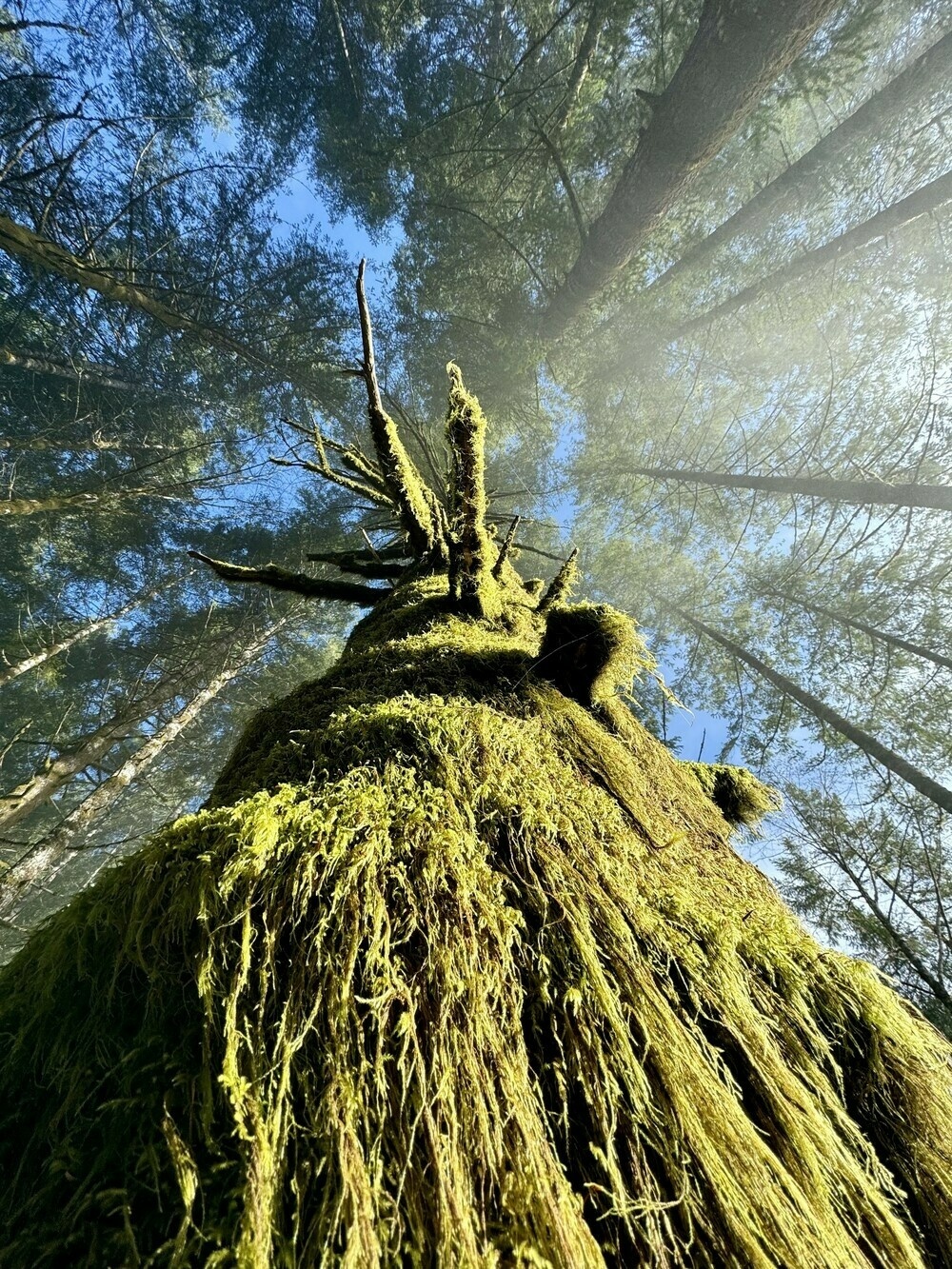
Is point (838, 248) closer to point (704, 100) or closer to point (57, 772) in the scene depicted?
point (704, 100)

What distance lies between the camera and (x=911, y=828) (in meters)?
7.52

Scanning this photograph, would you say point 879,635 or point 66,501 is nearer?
point 66,501

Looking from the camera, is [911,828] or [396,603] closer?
[396,603]

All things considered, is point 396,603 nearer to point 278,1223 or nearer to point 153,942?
point 153,942

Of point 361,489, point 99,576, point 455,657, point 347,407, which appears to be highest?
point 347,407

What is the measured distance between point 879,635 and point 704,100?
321 inches

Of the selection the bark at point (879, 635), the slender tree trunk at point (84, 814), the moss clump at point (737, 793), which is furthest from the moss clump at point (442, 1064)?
the bark at point (879, 635)

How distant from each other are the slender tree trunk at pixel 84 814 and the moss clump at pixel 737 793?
6580 mm

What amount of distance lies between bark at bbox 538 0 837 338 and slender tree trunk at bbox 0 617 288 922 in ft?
36.2

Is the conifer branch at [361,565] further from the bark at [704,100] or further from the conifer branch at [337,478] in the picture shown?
the bark at [704,100]

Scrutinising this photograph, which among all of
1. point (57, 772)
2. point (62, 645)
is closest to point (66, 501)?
point (62, 645)

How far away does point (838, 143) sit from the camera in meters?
9.44

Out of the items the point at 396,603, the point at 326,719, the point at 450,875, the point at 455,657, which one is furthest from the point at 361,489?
the point at 450,875

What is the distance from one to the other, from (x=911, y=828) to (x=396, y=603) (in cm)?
888
